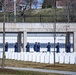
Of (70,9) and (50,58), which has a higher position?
(70,9)

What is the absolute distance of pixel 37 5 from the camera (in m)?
88.4

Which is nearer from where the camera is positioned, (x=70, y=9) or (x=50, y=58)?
(x=50, y=58)

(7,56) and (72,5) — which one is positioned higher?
(72,5)

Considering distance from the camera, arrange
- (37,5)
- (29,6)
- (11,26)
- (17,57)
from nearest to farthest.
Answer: (17,57) < (11,26) < (29,6) < (37,5)

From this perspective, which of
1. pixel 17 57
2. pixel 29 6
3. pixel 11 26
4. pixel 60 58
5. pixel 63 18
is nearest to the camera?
pixel 60 58

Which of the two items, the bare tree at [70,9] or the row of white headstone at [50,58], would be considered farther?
the bare tree at [70,9]

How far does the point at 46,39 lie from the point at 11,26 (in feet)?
35.6

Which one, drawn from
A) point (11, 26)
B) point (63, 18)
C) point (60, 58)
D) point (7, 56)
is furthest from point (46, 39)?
point (60, 58)

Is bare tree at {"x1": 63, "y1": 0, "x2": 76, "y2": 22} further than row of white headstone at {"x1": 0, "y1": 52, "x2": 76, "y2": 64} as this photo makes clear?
Yes

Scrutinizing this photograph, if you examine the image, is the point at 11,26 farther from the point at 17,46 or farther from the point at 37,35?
the point at 37,35

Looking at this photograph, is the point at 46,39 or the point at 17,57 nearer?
the point at 17,57

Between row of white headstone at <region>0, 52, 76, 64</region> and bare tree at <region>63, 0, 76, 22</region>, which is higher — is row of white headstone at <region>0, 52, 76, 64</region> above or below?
below

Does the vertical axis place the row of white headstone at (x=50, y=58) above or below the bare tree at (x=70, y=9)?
below

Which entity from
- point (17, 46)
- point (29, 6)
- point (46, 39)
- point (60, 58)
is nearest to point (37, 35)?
point (46, 39)
